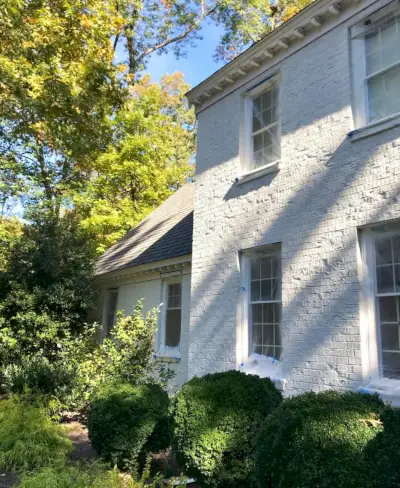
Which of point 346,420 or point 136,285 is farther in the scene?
point 136,285

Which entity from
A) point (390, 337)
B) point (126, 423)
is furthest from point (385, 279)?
point (126, 423)

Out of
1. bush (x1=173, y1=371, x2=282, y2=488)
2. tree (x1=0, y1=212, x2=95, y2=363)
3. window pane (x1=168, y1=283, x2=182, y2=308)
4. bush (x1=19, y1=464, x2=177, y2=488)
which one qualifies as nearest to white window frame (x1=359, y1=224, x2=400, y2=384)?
bush (x1=173, y1=371, x2=282, y2=488)

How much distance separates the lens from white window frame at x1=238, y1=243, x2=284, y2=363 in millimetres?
7484

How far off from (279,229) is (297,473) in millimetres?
4214

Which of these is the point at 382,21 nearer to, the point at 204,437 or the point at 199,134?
the point at 199,134

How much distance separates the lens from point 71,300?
1256 centimetres

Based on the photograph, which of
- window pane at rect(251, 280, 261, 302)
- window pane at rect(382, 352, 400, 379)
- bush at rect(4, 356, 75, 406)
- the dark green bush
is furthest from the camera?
bush at rect(4, 356, 75, 406)

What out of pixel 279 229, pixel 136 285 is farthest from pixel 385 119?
pixel 136 285

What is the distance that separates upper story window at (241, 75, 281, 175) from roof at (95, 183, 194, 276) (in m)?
2.84

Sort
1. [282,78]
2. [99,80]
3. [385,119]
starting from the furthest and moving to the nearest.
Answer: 1. [99,80]
2. [282,78]
3. [385,119]

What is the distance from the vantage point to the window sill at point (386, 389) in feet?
16.6

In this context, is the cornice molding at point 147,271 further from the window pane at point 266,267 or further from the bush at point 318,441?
the bush at point 318,441

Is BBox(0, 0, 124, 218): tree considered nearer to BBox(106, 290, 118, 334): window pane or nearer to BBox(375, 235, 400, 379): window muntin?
BBox(106, 290, 118, 334): window pane

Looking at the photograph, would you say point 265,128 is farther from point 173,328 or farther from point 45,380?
point 45,380
